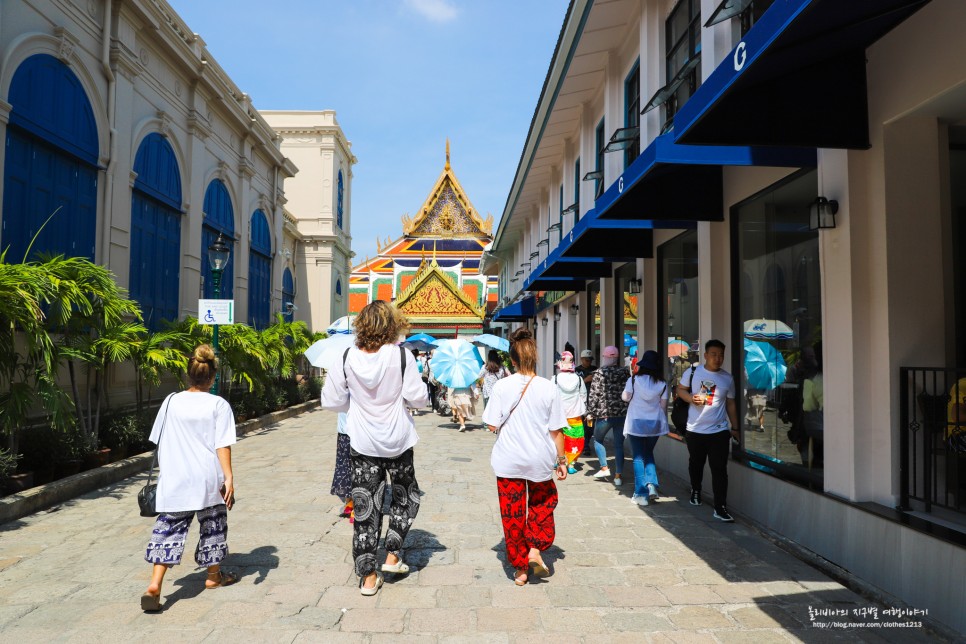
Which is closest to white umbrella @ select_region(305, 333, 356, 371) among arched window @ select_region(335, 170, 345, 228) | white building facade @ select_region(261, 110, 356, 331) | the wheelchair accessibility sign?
the wheelchair accessibility sign

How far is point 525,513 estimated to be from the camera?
4.55m

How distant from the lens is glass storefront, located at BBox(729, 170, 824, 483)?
18.6 feet

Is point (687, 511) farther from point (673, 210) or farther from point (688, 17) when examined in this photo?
point (688, 17)

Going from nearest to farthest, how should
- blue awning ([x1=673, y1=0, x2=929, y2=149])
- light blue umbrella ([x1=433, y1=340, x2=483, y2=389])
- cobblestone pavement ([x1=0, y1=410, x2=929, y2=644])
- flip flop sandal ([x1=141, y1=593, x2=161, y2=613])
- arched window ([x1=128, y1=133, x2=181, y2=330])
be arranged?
cobblestone pavement ([x1=0, y1=410, x2=929, y2=644])
flip flop sandal ([x1=141, y1=593, x2=161, y2=613])
blue awning ([x1=673, y1=0, x2=929, y2=149])
arched window ([x1=128, y1=133, x2=181, y2=330])
light blue umbrella ([x1=433, y1=340, x2=483, y2=389])

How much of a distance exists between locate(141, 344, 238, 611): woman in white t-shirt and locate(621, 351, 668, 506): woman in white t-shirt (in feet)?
13.7

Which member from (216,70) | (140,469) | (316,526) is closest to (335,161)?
(216,70)

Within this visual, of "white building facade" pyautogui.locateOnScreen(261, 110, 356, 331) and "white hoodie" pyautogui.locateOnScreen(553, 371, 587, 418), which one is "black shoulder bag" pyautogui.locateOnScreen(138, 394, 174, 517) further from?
"white building facade" pyautogui.locateOnScreen(261, 110, 356, 331)

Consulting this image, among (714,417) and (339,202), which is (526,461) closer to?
(714,417)

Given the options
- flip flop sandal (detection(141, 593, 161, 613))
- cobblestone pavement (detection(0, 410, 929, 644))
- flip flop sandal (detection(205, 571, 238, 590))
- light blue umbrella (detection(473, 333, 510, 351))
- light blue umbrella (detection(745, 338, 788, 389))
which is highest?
light blue umbrella (detection(473, 333, 510, 351))

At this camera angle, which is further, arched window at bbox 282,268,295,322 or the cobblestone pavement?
arched window at bbox 282,268,295,322

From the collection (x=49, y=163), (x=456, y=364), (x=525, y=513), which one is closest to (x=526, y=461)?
(x=525, y=513)

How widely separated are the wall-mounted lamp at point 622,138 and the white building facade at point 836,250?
1.43 meters

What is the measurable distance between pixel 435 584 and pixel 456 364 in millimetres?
8970

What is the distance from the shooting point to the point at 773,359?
6.41m
